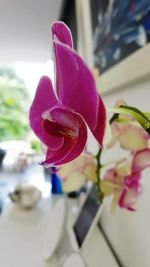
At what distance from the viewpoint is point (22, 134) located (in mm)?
3098

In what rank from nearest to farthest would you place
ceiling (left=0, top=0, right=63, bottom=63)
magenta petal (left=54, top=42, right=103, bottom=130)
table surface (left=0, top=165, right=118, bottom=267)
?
magenta petal (left=54, top=42, right=103, bottom=130), table surface (left=0, top=165, right=118, bottom=267), ceiling (left=0, top=0, right=63, bottom=63)

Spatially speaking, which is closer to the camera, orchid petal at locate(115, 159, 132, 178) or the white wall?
orchid petal at locate(115, 159, 132, 178)

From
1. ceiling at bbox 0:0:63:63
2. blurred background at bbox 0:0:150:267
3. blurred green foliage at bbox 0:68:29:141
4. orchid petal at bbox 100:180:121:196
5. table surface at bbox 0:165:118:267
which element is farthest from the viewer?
blurred green foliage at bbox 0:68:29:141

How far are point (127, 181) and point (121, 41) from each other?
0.42 m

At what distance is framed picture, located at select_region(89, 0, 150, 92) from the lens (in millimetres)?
521

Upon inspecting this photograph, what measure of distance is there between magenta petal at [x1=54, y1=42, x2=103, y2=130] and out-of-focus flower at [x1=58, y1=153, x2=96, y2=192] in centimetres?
32

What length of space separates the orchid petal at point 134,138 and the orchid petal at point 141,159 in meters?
0.01

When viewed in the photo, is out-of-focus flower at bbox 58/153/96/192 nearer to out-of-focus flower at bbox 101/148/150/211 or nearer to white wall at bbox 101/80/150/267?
out-of-focus flower at bbox 101/148/150/211

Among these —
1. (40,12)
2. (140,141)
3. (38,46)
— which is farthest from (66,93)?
(38,46)

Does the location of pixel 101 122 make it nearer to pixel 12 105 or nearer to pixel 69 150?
pixel 69 150

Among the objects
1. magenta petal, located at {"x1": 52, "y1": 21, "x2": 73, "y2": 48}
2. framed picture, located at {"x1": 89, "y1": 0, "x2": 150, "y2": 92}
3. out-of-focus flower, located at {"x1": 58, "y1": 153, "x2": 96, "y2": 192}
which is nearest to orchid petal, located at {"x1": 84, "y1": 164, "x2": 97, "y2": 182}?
out-of-focus flower, located at {"x1": 58, "y1": 153, "x2": 96, "y2": 192}

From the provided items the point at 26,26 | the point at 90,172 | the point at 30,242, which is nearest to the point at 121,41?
the point at 90,172

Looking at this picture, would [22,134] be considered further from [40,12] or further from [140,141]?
[140,141]

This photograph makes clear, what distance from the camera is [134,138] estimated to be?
361mm
